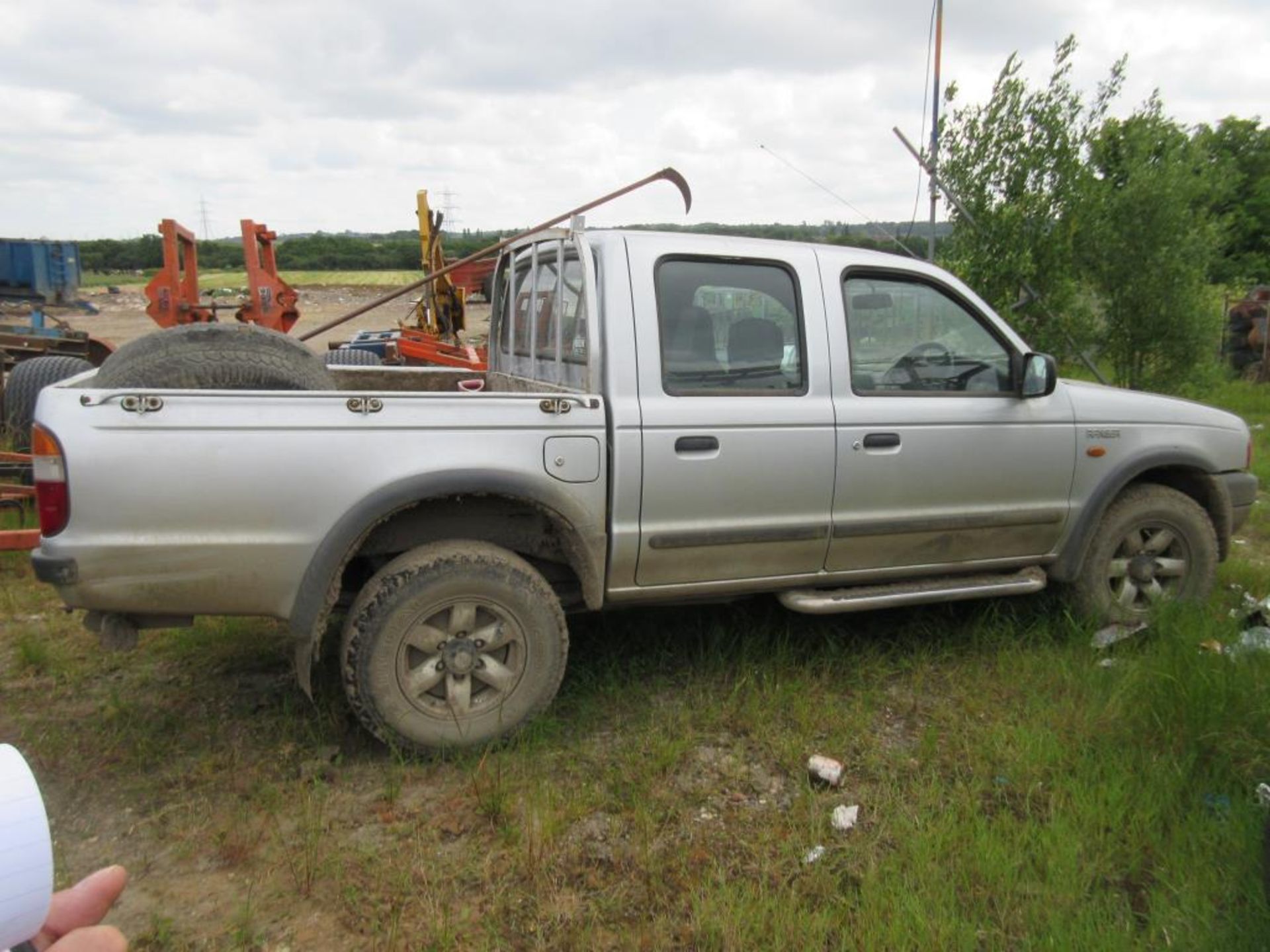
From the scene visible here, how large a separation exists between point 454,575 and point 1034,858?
2045 mm

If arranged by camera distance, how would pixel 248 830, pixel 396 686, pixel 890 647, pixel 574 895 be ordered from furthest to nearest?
pixel 890 647, pixel 396 686, pixel 248 830, pixel 574 895

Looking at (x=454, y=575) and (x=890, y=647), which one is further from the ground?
(x=454, y=575)

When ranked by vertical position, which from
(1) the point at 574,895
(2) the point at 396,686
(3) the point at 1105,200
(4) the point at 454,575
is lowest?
(1) the point at 574,895

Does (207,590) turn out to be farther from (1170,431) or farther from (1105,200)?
(1105,200)

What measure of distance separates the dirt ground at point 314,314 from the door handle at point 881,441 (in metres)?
21.4

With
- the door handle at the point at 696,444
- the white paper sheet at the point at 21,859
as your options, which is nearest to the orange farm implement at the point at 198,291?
the door handle at the point at 696,444

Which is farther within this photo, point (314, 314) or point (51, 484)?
point (314, 314)

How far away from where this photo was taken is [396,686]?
11.1 ft

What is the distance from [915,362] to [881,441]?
457mm

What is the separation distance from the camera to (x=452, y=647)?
3459mm

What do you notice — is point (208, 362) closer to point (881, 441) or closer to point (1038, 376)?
point (881, 441)

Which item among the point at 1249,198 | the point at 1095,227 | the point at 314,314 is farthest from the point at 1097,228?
the point at 314,314

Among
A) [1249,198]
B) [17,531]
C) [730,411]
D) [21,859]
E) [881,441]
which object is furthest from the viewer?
[1249,198]

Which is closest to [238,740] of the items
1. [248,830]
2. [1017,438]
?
[248,830]
